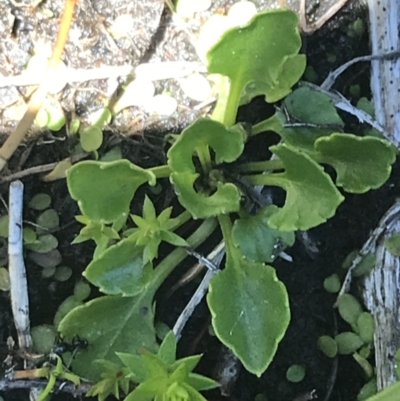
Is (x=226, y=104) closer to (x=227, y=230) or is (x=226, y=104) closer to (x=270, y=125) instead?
(x=270, y=125)

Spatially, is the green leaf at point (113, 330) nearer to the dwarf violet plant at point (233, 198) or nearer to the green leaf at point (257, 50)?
the dwarf violet plant at point (233, 198)

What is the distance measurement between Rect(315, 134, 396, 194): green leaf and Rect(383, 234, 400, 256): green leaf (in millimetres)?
171

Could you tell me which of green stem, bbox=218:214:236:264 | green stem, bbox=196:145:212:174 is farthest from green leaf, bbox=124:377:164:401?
green stem, bbox=196:145:212:174

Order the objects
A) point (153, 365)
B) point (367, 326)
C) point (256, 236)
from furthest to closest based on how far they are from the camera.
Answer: point (367, 326) < point (256, 236) < point (153, 365)

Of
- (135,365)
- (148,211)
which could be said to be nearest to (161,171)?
(148,211)

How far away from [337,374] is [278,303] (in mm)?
262

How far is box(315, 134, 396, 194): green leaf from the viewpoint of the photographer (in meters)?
0.87

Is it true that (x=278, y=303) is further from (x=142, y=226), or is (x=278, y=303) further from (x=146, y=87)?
(x=146, y=87)

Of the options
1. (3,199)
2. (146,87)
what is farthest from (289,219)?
(3,199)

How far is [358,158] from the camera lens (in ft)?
2.97

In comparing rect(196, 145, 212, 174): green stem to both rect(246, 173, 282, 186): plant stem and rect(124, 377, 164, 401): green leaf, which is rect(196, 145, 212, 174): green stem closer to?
rect(246, 173, 282, 186): plant stem

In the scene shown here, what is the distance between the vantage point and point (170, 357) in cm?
88

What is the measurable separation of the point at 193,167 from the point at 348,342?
418 millimetres

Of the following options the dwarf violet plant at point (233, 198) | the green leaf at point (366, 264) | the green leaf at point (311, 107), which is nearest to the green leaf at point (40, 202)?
the dwarf violet plant at point (233, 198)
